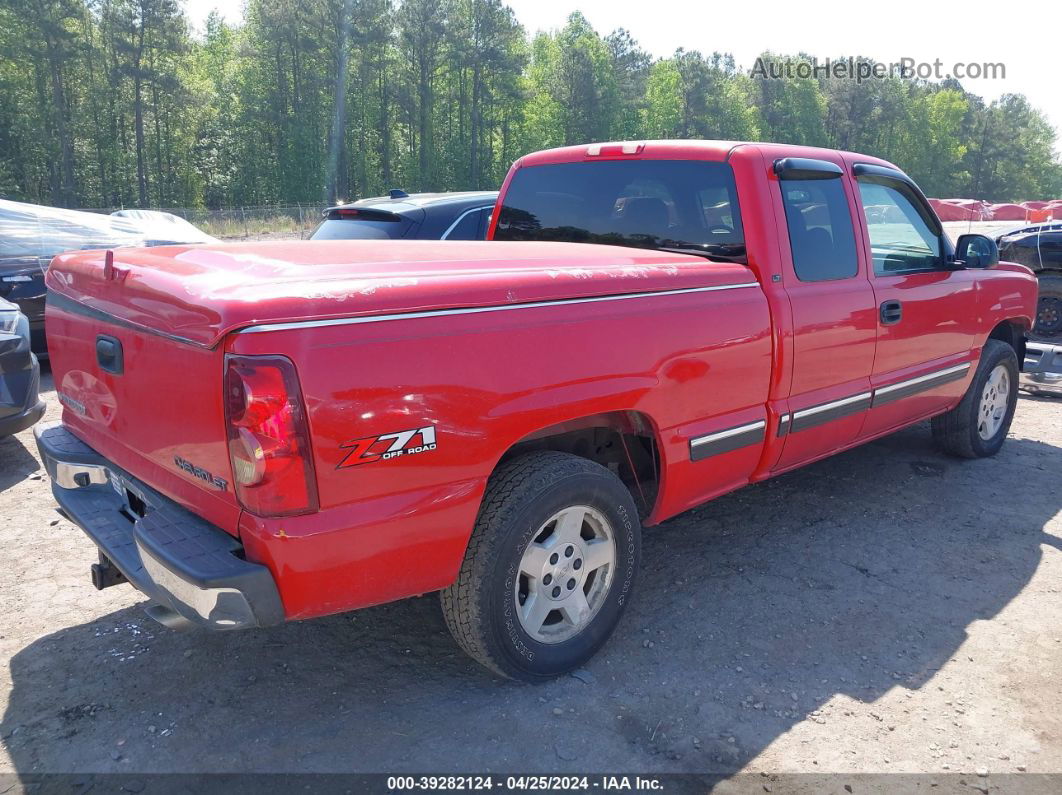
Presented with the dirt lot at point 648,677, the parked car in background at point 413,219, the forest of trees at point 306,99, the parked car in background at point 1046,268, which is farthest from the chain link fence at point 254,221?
the dirt lot at point 648,677

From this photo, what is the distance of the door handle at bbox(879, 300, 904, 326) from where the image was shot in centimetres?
425

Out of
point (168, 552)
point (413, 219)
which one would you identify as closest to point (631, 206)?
point (413, 219)

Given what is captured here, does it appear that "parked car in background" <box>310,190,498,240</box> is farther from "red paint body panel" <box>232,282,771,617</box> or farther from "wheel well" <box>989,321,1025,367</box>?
"wheel well" <box>989,321,1025,367</box>

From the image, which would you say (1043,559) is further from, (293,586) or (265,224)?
(265,224)

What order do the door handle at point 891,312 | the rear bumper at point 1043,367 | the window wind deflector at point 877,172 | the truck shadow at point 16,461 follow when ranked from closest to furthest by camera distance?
the door handle at point 891,312, the window wind deflector at point 877,172, the truck shadow at point 16,461, the rear bumper at point 1043,367

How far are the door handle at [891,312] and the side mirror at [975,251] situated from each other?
2.85 feet

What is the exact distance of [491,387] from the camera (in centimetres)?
260

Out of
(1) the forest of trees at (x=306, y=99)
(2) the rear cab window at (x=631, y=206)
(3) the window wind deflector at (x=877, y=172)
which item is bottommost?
(2) the rear cab window at (x=631, y=206)

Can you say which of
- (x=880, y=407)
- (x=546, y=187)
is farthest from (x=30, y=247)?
(x=880, y=407)

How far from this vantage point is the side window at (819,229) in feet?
12.6

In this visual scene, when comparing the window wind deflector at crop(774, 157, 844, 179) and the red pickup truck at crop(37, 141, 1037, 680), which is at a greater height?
the window wind deflector at crop(774, 157, 844, 179)

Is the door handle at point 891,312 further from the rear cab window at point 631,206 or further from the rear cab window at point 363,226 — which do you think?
the rear cab window at point 363,226

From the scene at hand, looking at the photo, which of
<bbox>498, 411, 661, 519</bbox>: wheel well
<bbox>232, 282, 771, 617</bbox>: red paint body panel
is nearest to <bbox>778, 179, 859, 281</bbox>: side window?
<bbox>232, 282, 771, 617</bbox>: red paint body panel

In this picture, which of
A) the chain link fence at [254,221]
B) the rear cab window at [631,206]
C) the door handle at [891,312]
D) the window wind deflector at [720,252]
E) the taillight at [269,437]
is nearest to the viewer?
the taillight at [269,437]
